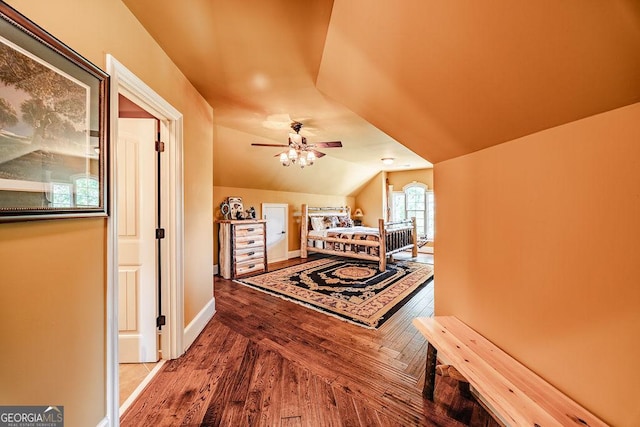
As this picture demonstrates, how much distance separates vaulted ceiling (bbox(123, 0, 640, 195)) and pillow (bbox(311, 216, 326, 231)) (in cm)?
373

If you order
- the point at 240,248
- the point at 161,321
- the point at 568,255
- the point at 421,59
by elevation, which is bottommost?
the point at 161,321

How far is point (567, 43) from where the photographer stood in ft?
2.41

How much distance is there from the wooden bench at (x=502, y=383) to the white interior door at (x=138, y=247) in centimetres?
226

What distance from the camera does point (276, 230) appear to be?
580cm

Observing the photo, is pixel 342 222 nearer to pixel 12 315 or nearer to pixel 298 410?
pixel 298 410

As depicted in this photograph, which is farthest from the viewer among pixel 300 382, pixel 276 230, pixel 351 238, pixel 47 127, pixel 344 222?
pixel 344 222

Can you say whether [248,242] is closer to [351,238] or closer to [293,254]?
[293,254]

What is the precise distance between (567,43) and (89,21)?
1997 millimetres

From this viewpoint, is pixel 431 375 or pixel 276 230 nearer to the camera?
pixel 431 375

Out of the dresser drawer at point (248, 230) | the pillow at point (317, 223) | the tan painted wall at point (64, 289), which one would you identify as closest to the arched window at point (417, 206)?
the pillow at point (317, 223)

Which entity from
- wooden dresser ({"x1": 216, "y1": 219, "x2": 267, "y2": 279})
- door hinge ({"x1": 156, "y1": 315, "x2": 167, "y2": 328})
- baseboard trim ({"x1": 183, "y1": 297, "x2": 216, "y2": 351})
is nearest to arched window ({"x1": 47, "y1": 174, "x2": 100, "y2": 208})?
door hinge ({"x1": 156, "y1": 315, "x2": 167, "y2": 328})

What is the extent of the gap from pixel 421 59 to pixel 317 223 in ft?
17.2

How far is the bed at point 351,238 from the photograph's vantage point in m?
4.96

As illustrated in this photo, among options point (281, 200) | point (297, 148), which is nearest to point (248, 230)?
point (281, 200)
